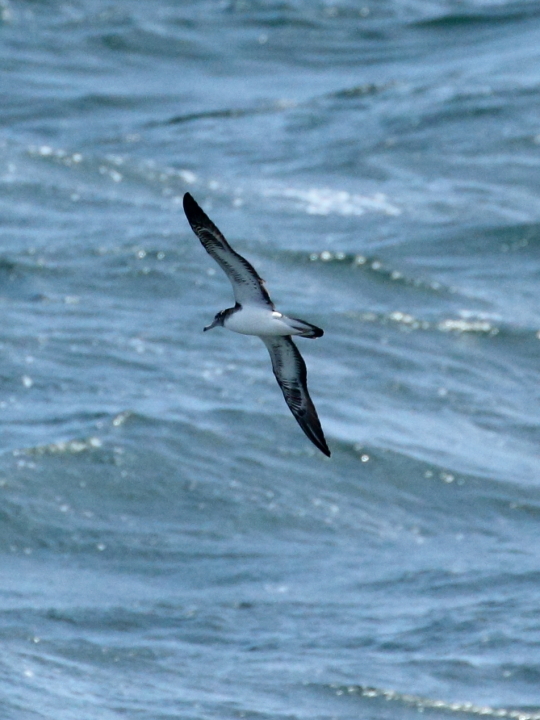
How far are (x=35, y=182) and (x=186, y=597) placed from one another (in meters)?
10.9

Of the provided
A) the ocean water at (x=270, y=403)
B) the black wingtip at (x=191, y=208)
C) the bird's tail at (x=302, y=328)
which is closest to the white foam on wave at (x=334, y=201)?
the ocean water at (x=270, y=403)

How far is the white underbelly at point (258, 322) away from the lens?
25.4 feet

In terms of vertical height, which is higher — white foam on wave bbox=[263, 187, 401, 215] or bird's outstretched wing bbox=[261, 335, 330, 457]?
bird's outstretched wing bbox=[261, 335, 330, 457]

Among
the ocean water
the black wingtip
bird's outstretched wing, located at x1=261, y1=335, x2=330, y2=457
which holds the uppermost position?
the black wingtip

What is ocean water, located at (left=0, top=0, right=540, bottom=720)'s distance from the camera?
11.0 metres

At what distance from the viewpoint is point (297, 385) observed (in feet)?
29.0

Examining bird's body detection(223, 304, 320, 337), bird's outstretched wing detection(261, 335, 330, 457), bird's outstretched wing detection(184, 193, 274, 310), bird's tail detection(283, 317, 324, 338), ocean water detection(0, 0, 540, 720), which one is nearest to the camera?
bird's outstretched wing detection(184, 193, 274, 310)

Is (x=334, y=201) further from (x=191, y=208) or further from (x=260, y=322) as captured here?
(x=191, y=208)

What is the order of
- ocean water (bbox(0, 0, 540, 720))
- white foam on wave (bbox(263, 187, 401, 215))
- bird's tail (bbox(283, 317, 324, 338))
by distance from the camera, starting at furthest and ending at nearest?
white foam on wave (bbox(263, 187, 401, 215)) < ocean water (bbox(0, 0, 540, 720)) < bird's tail (bbox(283, 317, 324, 338))

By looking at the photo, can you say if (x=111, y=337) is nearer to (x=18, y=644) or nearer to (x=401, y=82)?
(x=18, y=644)

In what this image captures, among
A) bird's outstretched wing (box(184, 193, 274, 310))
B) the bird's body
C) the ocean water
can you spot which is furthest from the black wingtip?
the ocean water

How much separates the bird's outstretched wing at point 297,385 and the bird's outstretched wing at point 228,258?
34.2 inches

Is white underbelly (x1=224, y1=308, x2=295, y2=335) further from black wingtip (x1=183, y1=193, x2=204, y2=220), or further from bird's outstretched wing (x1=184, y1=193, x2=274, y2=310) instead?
black wingtip (x1=183, y1=193, x2=204, y2=220)

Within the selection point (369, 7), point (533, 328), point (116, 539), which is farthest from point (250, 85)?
point (116, 539)
